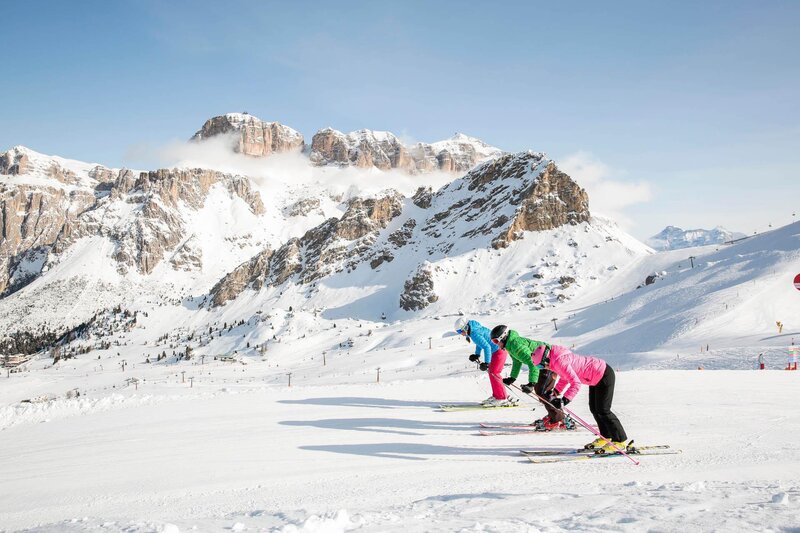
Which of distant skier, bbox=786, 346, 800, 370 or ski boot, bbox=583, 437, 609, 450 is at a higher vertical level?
ski boot, bbox=583, 437, 609, 450

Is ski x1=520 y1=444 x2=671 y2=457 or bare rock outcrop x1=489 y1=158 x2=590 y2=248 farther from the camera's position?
bare rock outcrop x1=489 y1=158 x2=590 y2=248

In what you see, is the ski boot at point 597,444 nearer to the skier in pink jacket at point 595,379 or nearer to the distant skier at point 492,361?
the skier in pink jacket at point 595,379

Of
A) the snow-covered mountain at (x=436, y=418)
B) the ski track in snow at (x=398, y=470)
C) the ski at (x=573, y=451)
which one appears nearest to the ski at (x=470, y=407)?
the ski track in snow at (x=398, y=470)

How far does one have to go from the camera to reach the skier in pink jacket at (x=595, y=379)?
7.35m

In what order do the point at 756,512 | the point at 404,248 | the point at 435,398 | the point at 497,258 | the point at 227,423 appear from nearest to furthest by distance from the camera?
the point at 756,512 < the point at 227,423 < the point at 435,398 < the point at 497,258 < the point at 404,248

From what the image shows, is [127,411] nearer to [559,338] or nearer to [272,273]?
[559,338]

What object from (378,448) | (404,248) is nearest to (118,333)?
(404,248)

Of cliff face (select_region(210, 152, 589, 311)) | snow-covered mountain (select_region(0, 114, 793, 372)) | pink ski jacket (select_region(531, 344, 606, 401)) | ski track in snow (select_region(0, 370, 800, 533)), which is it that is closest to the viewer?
ski track in snow (select_region(0, 370, 800, 533))

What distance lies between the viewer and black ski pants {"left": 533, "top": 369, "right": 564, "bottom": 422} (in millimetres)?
7743

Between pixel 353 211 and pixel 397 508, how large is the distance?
130087mm

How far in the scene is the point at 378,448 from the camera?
8.49 metres

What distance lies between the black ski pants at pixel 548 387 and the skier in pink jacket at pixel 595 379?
0.17m

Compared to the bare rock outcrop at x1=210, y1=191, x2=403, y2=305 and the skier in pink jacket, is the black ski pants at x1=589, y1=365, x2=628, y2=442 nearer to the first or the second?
the skier in pink jacket

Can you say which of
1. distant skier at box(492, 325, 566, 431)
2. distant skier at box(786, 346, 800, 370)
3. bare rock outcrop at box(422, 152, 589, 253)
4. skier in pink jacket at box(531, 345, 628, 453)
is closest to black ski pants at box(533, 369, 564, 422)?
distant skier at box(492, 325, 566, 431)
